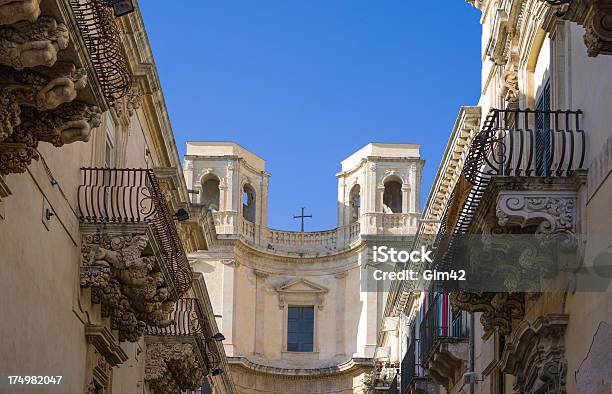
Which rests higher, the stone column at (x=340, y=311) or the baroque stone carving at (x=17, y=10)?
the stone column at (x=340, y=311)

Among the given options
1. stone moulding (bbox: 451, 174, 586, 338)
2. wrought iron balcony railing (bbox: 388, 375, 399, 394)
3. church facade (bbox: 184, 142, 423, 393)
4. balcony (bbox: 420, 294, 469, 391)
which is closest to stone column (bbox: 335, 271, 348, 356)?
church facade (bbox: 184, 142, 423, 393)

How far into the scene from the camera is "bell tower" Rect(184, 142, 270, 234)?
49522 mm

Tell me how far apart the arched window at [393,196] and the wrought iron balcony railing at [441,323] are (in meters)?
23.2

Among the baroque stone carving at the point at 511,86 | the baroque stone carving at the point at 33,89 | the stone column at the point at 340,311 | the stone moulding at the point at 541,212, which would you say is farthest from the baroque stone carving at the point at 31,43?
the stone column at the point at 340,311

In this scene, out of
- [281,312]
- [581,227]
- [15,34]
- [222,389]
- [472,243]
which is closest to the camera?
[15,34]

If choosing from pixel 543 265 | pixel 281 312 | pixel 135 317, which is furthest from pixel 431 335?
pixel 281 312

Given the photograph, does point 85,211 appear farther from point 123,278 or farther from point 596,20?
point 596,20

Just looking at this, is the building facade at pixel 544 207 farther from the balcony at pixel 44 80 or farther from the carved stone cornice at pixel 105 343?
the carved stone cornice at pixel 105 343

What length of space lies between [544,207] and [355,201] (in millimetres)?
37139

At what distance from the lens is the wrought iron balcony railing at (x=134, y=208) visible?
58.3ft

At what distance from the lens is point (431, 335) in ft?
86.5

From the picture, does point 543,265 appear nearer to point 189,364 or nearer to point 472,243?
point 472,243

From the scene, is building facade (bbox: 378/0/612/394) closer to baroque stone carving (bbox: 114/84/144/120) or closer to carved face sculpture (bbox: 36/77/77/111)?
carved face sculpture (bbox: 36/77/77/111)

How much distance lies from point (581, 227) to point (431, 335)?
12.0m
